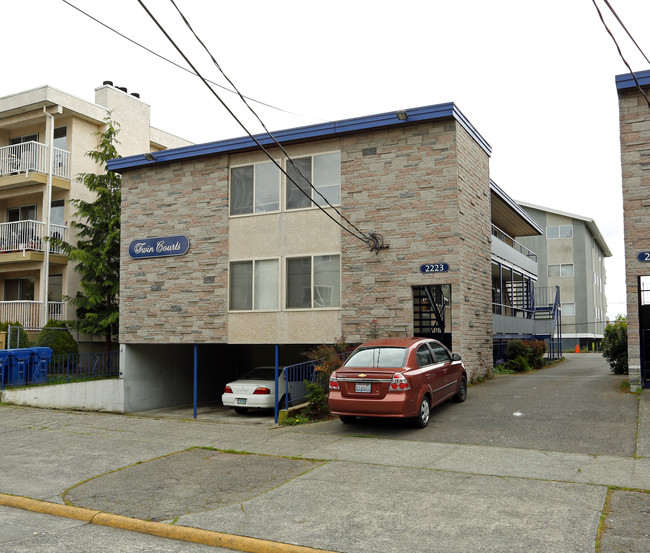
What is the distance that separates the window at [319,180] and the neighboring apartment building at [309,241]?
3 centimetres

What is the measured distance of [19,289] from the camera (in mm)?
25531

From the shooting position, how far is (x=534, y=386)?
15930 mm

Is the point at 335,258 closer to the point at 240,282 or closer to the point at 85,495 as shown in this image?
the point at 240,282

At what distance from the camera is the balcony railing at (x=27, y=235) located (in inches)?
933

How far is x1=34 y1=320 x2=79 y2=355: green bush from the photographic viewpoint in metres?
20.8

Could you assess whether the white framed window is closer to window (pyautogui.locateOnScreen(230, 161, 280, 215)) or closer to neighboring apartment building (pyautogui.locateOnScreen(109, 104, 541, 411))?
neighboring apartment building (pyautogui.locateOnScreen(109, 104, 541, 411))

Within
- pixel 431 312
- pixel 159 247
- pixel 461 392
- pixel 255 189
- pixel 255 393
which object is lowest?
pixel 255 393

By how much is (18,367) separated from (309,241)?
30.1ft

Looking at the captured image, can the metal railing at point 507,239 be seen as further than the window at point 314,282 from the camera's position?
Yes

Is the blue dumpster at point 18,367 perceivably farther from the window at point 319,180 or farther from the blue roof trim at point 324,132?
the window at point 319,180

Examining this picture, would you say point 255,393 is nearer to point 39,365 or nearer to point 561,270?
point 39,365

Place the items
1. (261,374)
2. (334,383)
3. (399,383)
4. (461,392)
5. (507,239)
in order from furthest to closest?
(507,239) → (261,374) → (461,392) → (334,383) → (399,383)

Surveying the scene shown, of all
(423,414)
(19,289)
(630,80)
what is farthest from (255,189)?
(19,289)

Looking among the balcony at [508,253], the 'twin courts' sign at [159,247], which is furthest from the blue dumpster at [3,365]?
the balcony at [508,253]
